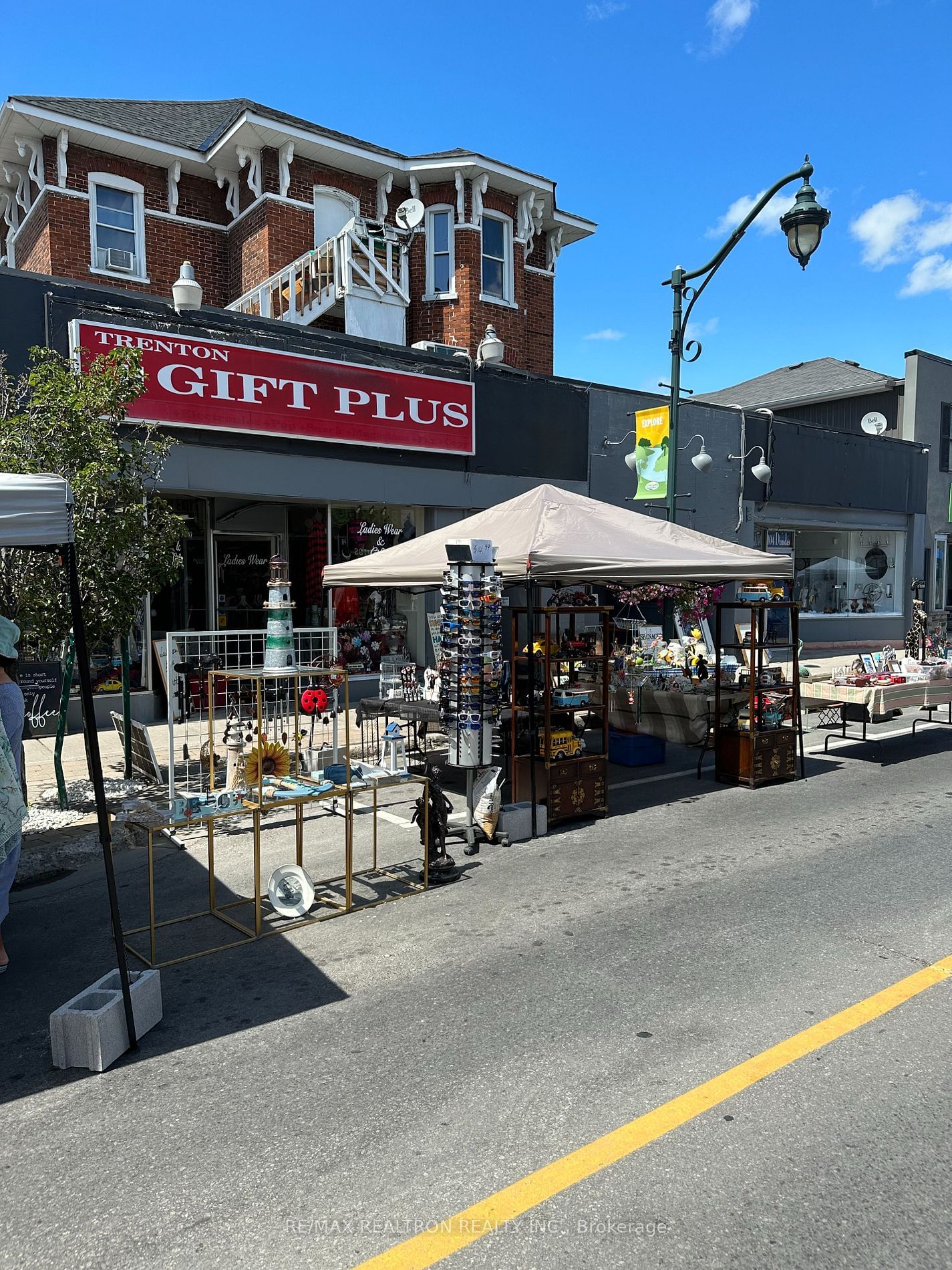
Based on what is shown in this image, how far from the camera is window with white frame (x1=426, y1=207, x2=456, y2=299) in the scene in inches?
709

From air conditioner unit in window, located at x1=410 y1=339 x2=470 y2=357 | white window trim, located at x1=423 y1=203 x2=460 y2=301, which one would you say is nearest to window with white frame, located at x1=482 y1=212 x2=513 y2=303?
white window trim, located at x1=423 y1=203 x2=460 y2=301

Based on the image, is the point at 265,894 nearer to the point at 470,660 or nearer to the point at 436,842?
the point at 436,842

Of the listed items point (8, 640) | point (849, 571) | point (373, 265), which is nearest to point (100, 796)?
point (8, 640)

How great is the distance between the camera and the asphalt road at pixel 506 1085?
2.65 meters

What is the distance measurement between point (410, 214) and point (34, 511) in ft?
47.7

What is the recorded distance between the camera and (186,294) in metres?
11.2

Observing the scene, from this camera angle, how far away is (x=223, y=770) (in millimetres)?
9000

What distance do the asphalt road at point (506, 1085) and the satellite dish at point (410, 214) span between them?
13839 mm

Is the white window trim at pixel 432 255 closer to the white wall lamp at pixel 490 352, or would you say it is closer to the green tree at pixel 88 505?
the white wall lamp at pixel 490 352

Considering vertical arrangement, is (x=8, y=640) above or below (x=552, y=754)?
above

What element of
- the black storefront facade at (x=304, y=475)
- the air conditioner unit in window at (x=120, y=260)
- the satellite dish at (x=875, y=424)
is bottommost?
the black storefront facade at (x=304, y=475)

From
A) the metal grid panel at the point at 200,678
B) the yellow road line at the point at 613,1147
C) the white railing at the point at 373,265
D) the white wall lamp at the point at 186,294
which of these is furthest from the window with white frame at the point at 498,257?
the yellow road line at the point at 613,1147

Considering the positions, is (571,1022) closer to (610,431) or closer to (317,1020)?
(317,1020)

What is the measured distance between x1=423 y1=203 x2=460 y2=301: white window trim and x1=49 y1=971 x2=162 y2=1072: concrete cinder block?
16526 millimetres
